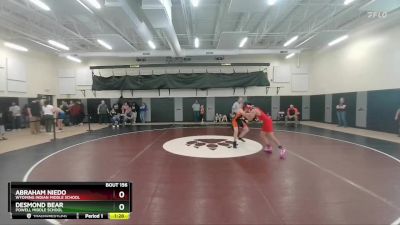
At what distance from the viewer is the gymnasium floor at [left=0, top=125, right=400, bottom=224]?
135 inches

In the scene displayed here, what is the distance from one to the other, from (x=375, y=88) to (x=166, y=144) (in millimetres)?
10378

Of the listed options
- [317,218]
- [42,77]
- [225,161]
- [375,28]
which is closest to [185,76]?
[42,77]

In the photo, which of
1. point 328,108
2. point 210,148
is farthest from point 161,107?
point 328,108

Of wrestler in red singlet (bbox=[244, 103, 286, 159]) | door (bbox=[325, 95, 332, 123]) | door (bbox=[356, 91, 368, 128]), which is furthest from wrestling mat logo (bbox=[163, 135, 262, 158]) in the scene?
door (bbox=[325, 95, 332, 123])

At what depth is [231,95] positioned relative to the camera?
18.5 meters

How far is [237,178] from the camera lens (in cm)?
501

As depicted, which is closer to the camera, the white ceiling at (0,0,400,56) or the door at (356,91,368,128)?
the white ceiling at (0,0,400,56)

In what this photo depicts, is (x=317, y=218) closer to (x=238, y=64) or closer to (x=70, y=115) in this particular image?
(x=238, y=64)
